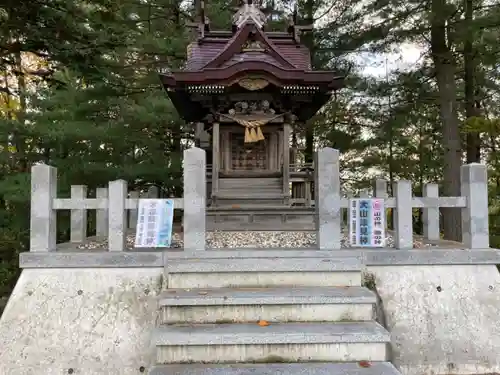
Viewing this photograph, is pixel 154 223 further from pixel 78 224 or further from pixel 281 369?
pixel 281 369

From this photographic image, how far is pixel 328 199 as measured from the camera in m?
4.26

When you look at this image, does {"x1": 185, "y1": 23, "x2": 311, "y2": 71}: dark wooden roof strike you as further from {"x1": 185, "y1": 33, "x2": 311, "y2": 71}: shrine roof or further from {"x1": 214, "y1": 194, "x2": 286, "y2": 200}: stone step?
{"x1": 214, "y1": 194, "x2": 286, "y2": 200}: stone step

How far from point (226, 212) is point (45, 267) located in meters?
3.64

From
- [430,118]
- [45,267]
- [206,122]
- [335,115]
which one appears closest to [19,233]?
[206,122]

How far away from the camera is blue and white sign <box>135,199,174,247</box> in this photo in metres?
4.30

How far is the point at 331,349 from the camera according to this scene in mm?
3273

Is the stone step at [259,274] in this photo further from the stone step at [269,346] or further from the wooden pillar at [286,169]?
the wooden pillar at [286,169]

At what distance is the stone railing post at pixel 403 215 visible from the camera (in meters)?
4.23

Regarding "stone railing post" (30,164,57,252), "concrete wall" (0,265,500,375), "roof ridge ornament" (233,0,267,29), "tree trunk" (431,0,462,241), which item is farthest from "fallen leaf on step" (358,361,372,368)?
"tree trunk" (431,0,462,241)

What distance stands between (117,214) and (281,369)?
226cm

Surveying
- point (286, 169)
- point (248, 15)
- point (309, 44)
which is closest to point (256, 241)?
point (286, 169)

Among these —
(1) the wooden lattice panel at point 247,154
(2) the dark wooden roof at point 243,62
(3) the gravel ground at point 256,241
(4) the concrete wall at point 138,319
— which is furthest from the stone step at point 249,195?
(4) the concrete wall at point 138,319

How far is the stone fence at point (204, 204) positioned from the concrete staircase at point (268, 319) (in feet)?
1.31

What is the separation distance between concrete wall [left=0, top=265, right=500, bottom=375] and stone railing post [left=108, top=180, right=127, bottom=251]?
288 millimetres
